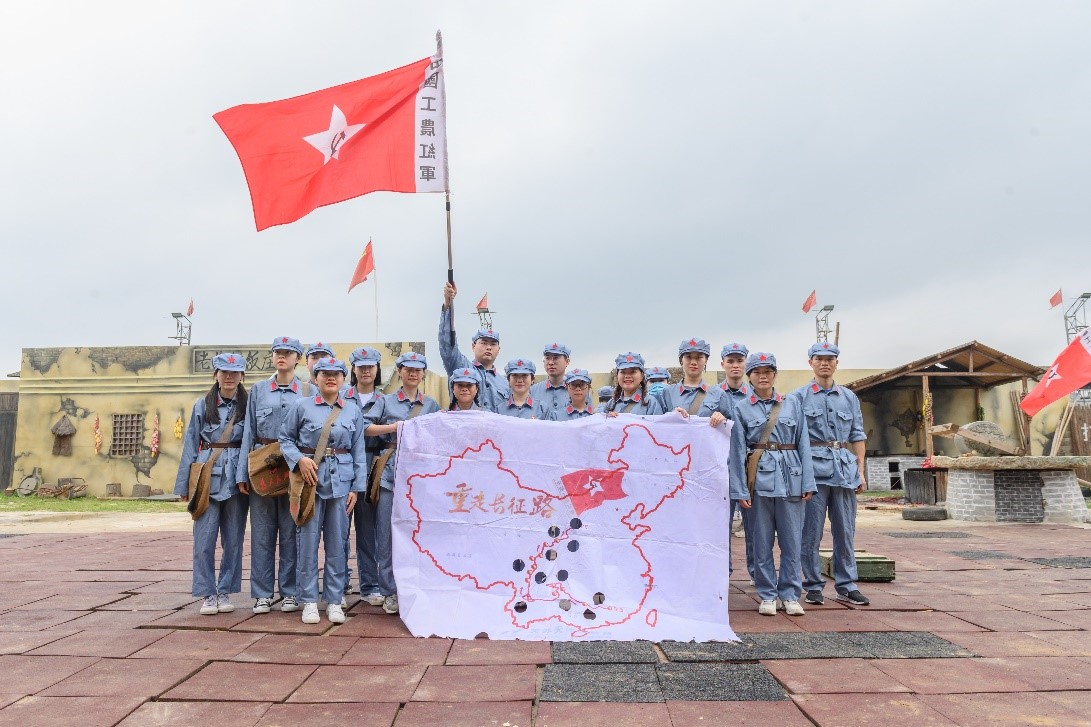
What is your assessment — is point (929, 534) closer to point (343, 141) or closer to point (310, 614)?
point (310, 614)

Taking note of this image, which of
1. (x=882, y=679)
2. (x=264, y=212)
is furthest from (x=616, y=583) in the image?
(x=264, y=212)

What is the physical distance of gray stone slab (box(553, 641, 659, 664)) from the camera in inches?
136

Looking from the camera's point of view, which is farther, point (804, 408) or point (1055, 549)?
point (1055, 549)

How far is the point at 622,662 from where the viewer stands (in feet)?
11.2

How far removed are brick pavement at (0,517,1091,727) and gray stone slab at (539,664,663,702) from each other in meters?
0.01

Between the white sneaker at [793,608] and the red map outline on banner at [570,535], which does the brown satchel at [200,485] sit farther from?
the white sneaker at [793,608]

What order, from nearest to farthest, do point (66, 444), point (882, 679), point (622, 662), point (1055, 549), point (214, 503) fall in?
1. point (882, 679)
2. point (622, 662)
3. point (214, 503)
4. point (1055, 549)
5. point (66, 444)

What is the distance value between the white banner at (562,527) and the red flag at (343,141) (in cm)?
179

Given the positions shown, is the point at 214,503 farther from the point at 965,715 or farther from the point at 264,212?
the point at 965,715

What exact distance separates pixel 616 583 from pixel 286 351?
2456mm

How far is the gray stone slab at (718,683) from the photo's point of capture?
2.96m

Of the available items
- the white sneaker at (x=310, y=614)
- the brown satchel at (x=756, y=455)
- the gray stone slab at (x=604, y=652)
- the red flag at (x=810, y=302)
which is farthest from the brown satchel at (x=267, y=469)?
the red flag at (x=810, y=302)

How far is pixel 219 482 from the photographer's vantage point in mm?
4543

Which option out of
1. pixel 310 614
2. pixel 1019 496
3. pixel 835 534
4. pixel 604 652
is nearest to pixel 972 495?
pixel 1019 496
